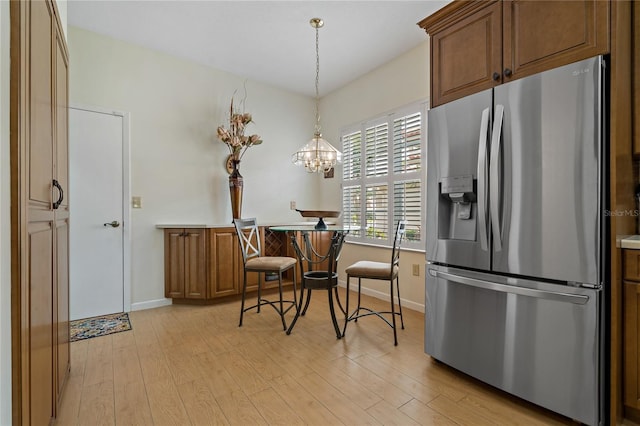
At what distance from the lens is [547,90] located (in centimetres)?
162

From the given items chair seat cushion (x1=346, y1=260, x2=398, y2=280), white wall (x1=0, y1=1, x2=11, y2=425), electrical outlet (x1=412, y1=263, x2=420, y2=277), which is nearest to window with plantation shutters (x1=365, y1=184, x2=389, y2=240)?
electrical outlet (x1=412, y1=263, x2=420, y2=277)

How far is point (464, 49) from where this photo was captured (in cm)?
205

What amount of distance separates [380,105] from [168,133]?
245 centimetres

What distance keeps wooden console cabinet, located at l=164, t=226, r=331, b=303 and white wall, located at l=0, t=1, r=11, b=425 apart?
2.51 meters

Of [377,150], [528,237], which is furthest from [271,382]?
[377,150]

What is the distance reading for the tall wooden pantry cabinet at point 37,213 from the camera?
965 mm

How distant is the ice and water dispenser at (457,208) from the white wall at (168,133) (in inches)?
107

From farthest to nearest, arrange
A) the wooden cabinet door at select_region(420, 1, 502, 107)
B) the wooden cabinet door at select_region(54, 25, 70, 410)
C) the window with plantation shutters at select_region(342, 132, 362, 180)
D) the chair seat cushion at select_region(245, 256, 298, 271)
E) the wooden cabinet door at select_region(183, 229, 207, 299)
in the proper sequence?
the window with plantation shutters at select_region(342, 132, 362, 180)
the wooden cabinet door at select_region(183, 229, 207, 299)
the chair seat cushion at select_region(245, 256, 298, 271)
the wooden cabinet door at select_region(420, 1, 502, 107)
the wooden cabinet door at select_region(54, 25, 70, 410)

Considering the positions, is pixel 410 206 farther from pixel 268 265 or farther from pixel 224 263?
pixel 224 263

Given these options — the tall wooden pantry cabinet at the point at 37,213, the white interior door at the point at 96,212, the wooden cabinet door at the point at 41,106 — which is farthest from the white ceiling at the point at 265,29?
the wooden cabinet door at the point at 41,106

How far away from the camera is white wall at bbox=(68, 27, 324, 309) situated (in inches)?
127

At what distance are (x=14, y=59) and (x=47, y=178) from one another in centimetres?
58

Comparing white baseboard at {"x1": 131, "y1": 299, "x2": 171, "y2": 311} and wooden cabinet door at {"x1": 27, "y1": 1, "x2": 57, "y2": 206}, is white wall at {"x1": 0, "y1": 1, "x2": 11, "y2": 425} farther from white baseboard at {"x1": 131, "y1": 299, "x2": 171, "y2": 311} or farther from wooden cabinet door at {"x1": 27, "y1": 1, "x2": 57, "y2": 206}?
white baseboard at {"x1": 131, "y1": 299, "x2": 171, "y2": 311}

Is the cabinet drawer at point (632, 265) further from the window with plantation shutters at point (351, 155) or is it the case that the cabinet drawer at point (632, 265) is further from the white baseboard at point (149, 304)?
the white baseboard at point (149, 304)
